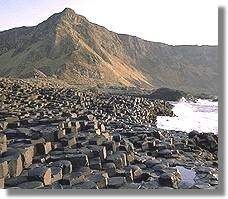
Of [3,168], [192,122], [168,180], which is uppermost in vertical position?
[3,168]

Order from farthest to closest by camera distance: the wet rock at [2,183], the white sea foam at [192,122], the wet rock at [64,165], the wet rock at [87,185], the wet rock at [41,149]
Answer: the white sea foam at [192,122] → the wet rock at [41,149] → the wet rock at [64,165] → the wet rock at [87,185] → the wet rock at [2,183]

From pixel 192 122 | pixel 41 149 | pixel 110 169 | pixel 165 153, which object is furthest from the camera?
pixel 192 122

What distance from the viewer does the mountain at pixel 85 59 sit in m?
39.0

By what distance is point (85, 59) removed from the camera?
41938mm

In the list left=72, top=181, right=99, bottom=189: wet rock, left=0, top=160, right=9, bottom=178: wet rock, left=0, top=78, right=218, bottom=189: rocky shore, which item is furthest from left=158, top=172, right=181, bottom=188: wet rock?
left=0, top=160, right=9, bottom=178: wet rock

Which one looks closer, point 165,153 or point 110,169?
point 110,169

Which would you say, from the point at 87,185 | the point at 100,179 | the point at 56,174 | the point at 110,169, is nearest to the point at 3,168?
the point at 56,174

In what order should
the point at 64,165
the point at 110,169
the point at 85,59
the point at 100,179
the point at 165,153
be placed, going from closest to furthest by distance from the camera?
the point at 100,179 → the point at 64,165 → the point at 110,169 → the point at 165,153 → the point at 85,59

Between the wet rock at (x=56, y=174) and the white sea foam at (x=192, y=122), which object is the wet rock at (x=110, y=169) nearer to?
the wet rock at (x=56, y=174)

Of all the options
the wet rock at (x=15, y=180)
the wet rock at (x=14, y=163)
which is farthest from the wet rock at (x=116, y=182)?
the wet rock at (x=14, y=163)

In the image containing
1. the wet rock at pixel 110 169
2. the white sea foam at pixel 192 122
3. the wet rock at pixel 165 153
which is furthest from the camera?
the white sea foam at pixel 192 122

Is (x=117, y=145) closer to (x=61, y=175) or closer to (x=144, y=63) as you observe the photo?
(x=61, y=175)

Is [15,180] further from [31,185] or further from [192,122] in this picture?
[192,122]

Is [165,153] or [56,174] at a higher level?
[56,174]
